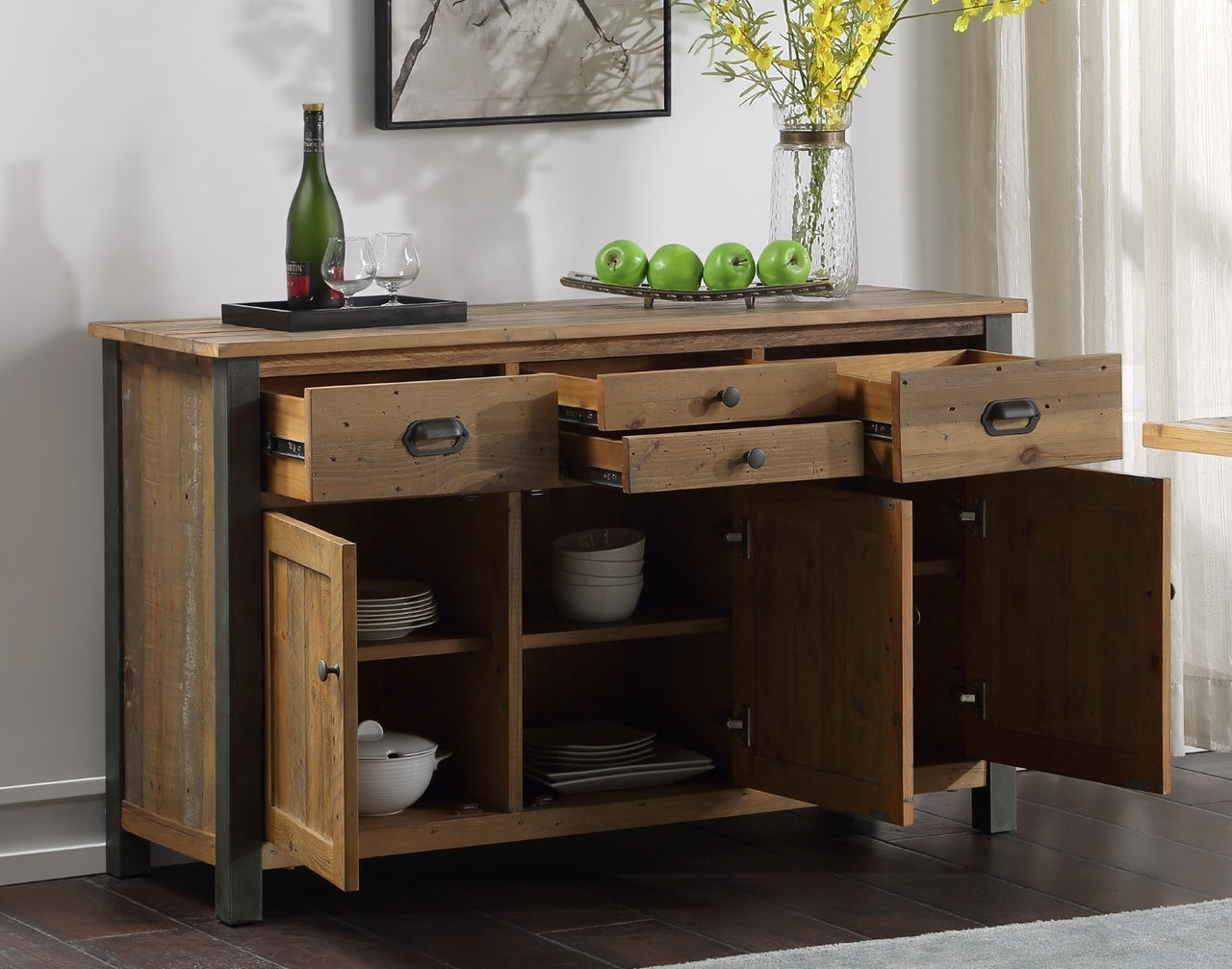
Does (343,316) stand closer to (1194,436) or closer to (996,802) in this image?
(1194,436)

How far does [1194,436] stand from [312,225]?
128 centimetres

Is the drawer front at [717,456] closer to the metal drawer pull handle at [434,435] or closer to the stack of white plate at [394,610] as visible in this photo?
the metal drawer pull handle at [434,435]

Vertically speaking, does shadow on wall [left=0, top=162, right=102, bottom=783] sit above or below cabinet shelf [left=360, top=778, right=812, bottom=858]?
above

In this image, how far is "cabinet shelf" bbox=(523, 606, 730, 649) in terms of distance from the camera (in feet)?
10.1

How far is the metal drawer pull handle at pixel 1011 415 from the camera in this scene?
2.85 m

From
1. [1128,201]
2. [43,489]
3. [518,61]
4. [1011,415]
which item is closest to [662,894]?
[1011,415]

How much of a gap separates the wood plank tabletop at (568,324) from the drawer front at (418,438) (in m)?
0.12

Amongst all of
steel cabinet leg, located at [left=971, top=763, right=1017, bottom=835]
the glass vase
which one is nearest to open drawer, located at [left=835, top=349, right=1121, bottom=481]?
the glass vase

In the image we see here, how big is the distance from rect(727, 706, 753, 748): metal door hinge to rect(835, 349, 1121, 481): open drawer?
0.49 meters

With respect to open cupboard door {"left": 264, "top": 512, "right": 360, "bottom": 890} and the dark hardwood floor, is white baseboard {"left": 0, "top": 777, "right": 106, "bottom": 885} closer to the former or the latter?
the dark hardwood floor

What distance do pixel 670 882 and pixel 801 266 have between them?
97cm

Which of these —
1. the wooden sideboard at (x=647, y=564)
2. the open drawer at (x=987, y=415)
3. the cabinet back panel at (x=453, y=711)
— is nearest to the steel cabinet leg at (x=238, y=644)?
the wooden sideboard at (x=647, y=564)

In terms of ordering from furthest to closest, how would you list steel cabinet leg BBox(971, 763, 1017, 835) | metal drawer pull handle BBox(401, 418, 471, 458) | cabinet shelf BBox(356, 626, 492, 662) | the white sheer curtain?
the white sheer curtain, steel cabinet leg BBox(971, 763, 1017, 835), cabinet shelf BBox(356, 626, 492, 662), metal drawer pull handle BBox(401, 418, 471, 458)

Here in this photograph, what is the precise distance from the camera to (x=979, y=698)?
3312 millimetres
